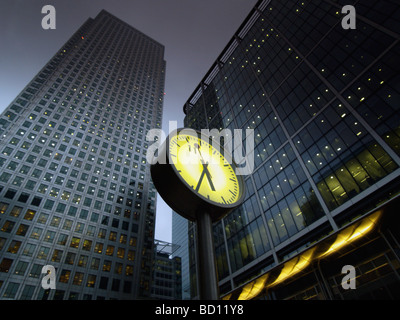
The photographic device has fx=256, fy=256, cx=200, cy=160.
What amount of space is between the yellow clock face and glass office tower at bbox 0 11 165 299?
44.2 meters

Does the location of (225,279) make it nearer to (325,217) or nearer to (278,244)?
(278,244)

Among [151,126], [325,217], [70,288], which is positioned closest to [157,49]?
[151,126]

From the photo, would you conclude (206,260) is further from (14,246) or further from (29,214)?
(29,214)

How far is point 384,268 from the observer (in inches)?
788

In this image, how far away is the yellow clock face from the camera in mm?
5301

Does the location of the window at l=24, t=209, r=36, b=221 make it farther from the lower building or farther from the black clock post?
the black clock post

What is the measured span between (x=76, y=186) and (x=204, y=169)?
53507 mm

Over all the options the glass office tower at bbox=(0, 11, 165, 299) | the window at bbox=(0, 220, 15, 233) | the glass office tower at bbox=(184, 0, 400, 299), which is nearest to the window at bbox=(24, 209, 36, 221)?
the glass office tower at bbox=(0, 11, 165, 299)

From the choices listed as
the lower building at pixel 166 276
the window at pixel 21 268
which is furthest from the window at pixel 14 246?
the lower building at pixel 166 276

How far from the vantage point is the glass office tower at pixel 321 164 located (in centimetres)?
2181

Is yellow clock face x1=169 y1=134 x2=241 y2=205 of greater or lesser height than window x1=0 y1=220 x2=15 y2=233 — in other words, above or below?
below

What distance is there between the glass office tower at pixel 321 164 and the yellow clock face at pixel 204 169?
1882cm

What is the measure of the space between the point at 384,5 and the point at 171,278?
88.0 meters

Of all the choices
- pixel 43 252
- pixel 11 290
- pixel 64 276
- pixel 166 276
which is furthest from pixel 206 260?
pixel 166 276
